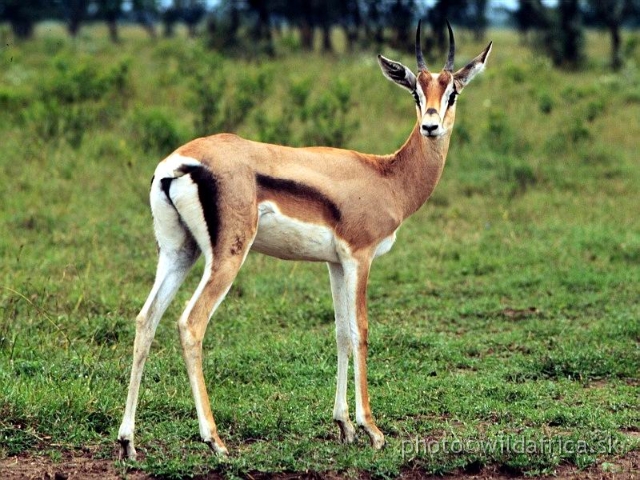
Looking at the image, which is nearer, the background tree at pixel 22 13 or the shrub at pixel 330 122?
the shrub at pixel 330 122

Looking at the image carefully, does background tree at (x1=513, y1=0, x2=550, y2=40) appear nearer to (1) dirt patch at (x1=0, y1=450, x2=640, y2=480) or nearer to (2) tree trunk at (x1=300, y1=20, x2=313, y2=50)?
(2) tree trunk at (x1=300, y1=20, x2=313, y2=50)

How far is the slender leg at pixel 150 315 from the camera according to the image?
424 centimetres

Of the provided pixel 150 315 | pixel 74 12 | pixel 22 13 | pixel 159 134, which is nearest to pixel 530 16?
pixel 74 12

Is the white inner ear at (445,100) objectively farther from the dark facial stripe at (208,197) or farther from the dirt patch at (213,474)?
the dirt patch at (213,474)

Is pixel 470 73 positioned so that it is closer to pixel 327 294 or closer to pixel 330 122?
pixel 327 294

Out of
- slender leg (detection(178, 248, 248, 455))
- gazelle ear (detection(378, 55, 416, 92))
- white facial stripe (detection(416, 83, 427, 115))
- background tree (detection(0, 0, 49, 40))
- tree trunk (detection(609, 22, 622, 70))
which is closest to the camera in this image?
slender leg (detection(178, 248, 248, 455))

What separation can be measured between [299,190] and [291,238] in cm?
21

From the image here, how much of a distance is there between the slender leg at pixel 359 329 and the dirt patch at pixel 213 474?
38 centimetres

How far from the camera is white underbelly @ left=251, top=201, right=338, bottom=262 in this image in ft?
14.5

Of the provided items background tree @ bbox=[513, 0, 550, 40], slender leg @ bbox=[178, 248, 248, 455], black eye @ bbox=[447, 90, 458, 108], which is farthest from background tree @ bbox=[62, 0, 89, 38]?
slender leg @ bbox=[178, 248, 248, 455]

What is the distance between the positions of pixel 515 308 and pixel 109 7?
26244mm

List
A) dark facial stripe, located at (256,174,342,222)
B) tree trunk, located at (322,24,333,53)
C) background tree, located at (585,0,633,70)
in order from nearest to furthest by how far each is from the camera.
→ dark facial stripe, located at (256,174,342,222) → background tree, located at (585,0,633,70) → tree trunk, located at (322,24,333,53)

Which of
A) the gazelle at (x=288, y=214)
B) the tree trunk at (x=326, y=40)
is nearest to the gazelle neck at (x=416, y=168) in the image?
the gazelle at (x=288, y=214)

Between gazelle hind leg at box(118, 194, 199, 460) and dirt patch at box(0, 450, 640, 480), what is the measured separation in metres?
0.14
